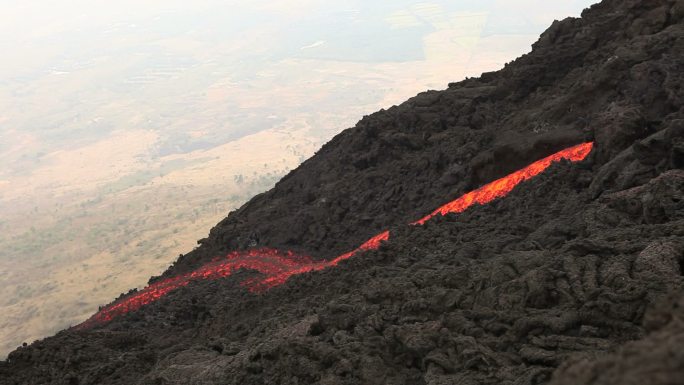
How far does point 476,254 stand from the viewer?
14.1m

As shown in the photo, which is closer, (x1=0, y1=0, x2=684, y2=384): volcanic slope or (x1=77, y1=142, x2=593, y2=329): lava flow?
(x1=0, y1=0, x2=684, y2=384): volcanic slope

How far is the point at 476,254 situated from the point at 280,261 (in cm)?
1583

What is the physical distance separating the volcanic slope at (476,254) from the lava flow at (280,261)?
0.99 m

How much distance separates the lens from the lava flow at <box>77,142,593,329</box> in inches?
840

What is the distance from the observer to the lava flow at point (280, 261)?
21328 mm

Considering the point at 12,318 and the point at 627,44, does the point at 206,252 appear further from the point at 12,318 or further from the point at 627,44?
the point at 12,318

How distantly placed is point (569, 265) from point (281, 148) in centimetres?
19133

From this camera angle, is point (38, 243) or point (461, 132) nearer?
point (461, 132)

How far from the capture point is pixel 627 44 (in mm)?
25531

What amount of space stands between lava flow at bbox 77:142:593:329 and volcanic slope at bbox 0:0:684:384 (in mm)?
986

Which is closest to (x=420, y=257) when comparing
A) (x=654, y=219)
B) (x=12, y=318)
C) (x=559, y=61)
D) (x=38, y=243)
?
(x=654, y=219)

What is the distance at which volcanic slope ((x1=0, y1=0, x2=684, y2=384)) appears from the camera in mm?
8570

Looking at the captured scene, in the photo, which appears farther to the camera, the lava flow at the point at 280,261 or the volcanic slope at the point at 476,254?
the lava flow at the point at 280,261

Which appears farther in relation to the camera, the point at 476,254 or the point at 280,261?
the point at 280,261
